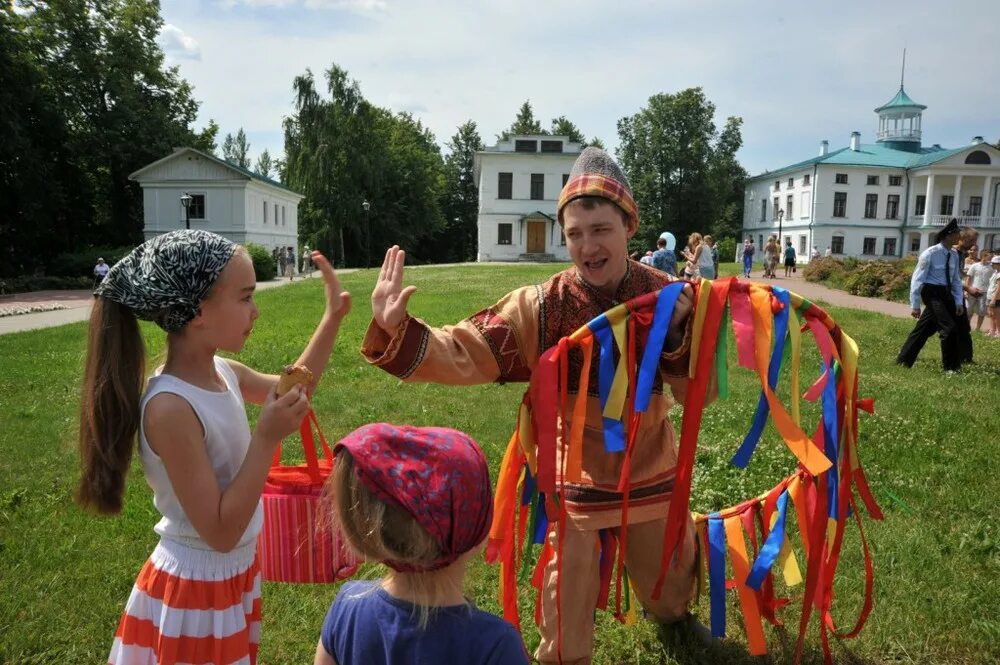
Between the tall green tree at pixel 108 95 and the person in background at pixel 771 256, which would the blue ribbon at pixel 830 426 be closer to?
the person in background at pixel 771 256

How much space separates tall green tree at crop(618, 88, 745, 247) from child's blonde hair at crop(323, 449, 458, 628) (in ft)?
187

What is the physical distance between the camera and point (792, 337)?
2.45m

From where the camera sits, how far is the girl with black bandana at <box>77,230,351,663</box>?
71.4 inches

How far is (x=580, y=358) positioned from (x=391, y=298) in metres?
0.71

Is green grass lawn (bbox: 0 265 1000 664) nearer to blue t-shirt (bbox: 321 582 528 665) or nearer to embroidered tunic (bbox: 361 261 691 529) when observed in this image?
blue t-shirt (bbox: 321 582 528 665)

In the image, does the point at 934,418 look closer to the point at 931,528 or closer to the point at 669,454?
the point at 931,528

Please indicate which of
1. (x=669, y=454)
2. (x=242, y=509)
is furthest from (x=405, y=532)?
(x=669, y=454)

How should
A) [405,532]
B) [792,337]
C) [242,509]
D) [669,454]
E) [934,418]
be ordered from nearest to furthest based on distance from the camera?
[405,532] → [242,509] → [792,337] → [669,454] → [934,418]

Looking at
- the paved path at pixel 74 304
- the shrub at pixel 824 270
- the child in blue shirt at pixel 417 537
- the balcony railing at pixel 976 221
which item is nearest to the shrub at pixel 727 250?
the balcony railing at pixel 976 221

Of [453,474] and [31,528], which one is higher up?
[453,474]

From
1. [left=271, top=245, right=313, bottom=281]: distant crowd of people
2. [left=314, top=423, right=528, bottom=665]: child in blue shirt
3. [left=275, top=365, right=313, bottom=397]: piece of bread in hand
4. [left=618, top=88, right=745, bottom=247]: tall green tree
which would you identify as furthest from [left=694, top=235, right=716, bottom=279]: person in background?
[left=618, top=88, right=745, bottom=247]: tall green tree

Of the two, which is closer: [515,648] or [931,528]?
[515,648]

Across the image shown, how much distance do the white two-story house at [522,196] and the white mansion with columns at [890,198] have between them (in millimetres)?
16371

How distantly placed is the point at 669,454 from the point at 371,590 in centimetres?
148
